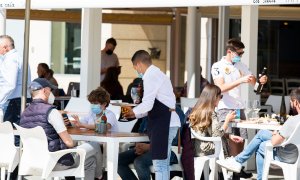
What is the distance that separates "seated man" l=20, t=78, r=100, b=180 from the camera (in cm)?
878

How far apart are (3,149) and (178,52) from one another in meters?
11.2

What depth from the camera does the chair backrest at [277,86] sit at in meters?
18.9

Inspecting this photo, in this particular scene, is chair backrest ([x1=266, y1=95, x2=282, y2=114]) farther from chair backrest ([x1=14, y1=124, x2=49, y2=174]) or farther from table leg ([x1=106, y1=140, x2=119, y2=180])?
chair backrest ([x1=14, y1=124, x2=49, y2=174])

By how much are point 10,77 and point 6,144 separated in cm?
148

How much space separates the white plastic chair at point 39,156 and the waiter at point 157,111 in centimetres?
72

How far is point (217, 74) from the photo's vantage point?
423 inches

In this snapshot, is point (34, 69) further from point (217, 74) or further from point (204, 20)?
point (217, 74)

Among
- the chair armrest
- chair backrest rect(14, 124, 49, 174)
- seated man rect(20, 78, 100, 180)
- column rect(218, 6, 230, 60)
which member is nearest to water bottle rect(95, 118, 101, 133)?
seated man rect(20, 78, 100, 180)

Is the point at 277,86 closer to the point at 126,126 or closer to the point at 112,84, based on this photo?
the point at 112,84

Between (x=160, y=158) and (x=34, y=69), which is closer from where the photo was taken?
(x=160, y=158)

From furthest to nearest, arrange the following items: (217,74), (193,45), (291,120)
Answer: (193,45) < (217,74) < (291,120)

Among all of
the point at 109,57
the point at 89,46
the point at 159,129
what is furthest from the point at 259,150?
the point at 109,57

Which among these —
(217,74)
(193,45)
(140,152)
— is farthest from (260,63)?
(140,152)

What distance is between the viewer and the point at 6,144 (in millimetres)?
9406
